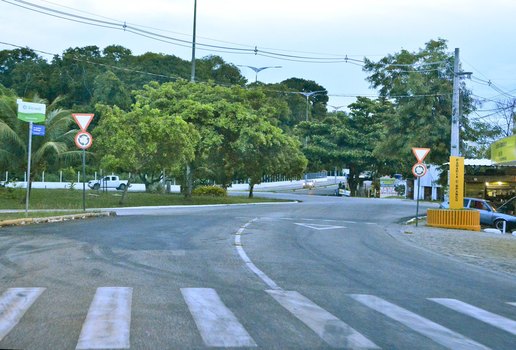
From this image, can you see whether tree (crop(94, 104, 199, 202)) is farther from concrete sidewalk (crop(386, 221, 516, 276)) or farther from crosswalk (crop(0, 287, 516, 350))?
crosswalk (crop(0, 287, 516, 350))

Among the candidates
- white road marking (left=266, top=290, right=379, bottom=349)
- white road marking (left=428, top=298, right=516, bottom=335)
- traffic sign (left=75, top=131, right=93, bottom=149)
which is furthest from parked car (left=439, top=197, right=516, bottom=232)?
white road marking (left=266, top=290, right=379, bottom=349)

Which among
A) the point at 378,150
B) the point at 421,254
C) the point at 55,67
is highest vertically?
the point at 55,67

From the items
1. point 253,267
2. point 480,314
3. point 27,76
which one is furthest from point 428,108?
point 27,76

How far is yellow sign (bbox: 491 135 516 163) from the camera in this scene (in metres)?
22.0

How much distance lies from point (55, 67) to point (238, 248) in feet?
201

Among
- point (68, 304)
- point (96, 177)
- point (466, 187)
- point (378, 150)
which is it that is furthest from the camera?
point (96, 177)

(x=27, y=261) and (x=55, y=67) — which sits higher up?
(x=55, y=67)

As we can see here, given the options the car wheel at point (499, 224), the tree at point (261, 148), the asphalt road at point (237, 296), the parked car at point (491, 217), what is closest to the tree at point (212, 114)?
the tree at point (261, 148)

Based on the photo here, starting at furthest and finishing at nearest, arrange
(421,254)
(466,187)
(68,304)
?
(466,187)
(421,254)
(68,304)

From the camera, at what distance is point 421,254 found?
14766mm

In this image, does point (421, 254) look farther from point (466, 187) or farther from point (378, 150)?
point (466, 187)

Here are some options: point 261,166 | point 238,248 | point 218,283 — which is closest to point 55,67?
point 261,166

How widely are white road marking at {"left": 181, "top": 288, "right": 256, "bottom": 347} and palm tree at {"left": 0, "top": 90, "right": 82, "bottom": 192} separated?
2184cm

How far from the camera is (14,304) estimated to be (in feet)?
23.5
